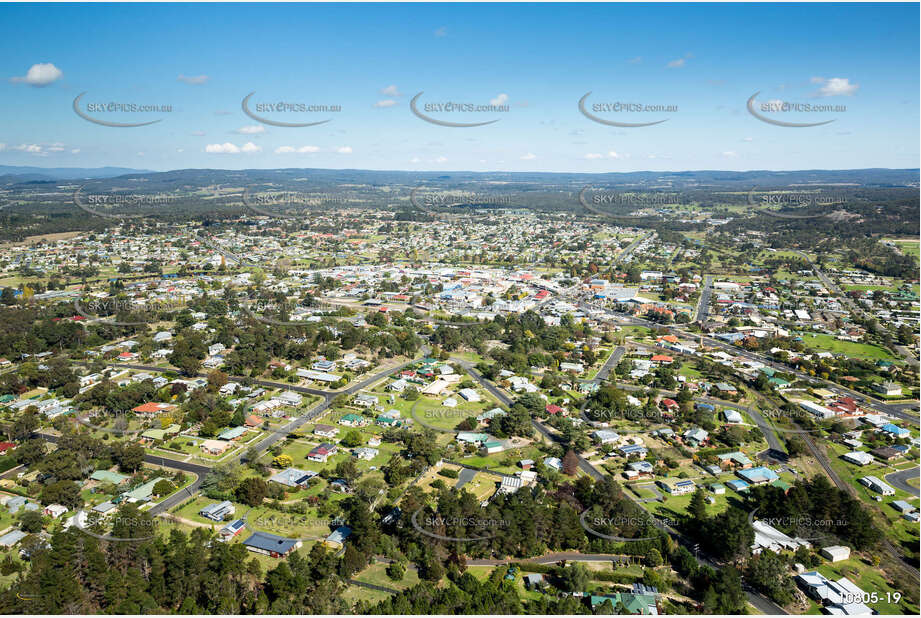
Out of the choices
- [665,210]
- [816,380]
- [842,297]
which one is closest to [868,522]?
[816,380]

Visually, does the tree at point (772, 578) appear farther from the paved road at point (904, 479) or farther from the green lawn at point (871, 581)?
the paved road at point (904, 479)

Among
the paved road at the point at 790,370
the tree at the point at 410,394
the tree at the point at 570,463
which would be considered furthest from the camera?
the tree at the point at 410,394

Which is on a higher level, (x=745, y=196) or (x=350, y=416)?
(x=745, y=196)

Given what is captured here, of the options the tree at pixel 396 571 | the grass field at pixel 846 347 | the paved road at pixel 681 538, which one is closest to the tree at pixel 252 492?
the tree at pixel 396 571

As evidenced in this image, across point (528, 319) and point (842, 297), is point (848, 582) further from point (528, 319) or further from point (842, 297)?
point (842, 297)

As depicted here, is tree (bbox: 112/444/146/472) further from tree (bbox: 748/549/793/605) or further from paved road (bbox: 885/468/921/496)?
paved road (bbox: 885/468/921/496)

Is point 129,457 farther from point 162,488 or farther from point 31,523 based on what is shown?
point 31,523

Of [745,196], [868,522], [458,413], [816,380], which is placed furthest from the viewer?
[745,196]

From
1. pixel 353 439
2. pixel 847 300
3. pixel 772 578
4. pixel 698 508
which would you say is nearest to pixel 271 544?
pixel 353 439
